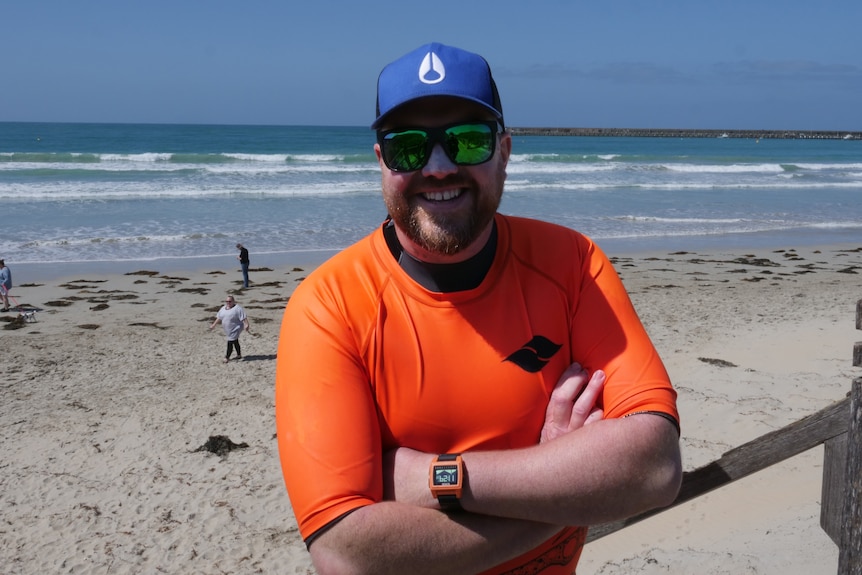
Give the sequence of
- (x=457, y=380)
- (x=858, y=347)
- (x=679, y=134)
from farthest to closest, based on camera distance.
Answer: (x=679, y=134), (x=858, y=347), (x=457, y=380)

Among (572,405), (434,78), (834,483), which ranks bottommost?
(834,483)

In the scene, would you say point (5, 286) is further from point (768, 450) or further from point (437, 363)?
point (437, 363)

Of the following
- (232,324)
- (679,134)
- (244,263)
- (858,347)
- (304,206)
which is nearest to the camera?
(858,347)

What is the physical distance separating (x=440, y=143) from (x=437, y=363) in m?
0.55

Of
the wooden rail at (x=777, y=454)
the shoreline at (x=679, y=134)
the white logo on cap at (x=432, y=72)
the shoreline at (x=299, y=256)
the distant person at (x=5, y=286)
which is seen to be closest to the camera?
the white logo on cap at (x=432, y=72)

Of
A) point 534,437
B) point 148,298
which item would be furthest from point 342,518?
point 148,298

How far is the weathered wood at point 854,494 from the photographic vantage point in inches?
96.8

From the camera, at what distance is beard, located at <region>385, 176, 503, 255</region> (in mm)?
2002

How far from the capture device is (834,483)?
10.2ft

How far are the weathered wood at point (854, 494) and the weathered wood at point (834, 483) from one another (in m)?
0.27

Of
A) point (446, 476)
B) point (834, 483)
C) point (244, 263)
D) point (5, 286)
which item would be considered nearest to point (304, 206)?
point (244, 263)

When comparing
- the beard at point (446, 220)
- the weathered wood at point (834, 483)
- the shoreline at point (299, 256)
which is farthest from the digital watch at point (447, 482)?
the shoreline at point (299, 256)

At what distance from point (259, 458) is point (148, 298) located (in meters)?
8.47

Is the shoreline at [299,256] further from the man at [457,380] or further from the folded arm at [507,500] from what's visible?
the folded arm at [507,500]
